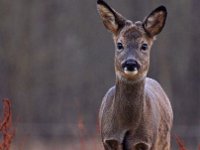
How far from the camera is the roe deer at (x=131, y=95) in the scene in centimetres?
1188

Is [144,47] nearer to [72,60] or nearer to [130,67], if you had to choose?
[130,67]

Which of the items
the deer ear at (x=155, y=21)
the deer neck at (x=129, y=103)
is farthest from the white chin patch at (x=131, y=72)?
the deer ear at (x=155, y=21)

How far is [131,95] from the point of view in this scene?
1209cm

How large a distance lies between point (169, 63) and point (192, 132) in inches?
117

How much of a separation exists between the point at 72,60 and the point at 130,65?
2043cm

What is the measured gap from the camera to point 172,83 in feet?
99.2

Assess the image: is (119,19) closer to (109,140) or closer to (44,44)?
(109,140)

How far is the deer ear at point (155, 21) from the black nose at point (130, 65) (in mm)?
669

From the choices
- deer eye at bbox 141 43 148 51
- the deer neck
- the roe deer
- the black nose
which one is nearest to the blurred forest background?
the roe deer

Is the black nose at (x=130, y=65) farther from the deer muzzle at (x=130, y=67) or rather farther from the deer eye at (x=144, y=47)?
the deer eye at (x=144, y=47)

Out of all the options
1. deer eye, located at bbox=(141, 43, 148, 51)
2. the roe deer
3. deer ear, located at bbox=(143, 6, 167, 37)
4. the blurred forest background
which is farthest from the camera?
the blurred forest background

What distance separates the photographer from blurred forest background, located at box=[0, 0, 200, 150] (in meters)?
29.7

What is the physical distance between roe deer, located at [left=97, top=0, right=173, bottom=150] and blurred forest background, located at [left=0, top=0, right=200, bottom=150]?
642 inches

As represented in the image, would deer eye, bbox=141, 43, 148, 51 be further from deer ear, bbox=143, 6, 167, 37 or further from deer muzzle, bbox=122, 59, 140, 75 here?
deer muzzle, bbox=122, 59, 140, 75
